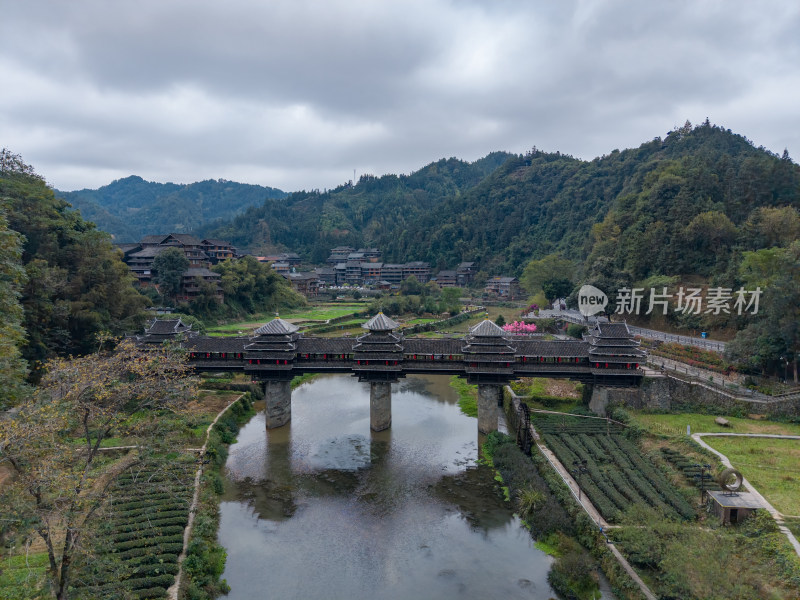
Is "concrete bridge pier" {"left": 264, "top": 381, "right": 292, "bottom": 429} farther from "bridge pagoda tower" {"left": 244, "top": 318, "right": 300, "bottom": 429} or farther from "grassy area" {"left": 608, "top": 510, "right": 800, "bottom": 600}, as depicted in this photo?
"grassy area" {"left": 608, "top": 510, "right": 800, "bottom": 600}

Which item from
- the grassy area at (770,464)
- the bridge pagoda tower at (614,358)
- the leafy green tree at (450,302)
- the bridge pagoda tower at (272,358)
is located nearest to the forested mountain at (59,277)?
the bridge pagoda tower at (272,358)

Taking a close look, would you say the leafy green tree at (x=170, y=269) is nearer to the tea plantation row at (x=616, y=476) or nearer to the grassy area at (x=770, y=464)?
the tea plantation row at (x=616, y=476)

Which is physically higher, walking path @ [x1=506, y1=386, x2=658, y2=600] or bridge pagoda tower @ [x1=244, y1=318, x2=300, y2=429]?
bridge pagoda tower @ [x1=244, y1=318, x2=300, y2=429]

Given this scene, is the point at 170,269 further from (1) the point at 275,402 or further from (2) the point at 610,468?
(2) the point at 610,468

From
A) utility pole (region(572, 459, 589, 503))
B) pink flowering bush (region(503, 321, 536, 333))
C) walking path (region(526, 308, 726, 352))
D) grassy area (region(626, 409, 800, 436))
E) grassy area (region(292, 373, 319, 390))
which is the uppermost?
walking path (region(526, 308, 726, 352))

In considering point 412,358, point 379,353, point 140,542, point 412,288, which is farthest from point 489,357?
point 412,288

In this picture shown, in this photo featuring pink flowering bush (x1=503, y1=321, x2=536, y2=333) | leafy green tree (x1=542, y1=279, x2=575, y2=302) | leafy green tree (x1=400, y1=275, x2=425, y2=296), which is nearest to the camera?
pink flowering bush (x1=503, y1=321, x2=536, y2=333)

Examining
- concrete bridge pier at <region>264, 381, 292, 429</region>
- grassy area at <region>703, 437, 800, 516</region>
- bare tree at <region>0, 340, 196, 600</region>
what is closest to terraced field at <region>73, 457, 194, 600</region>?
bare tree at <region>0, 340, 196, 600</region>
